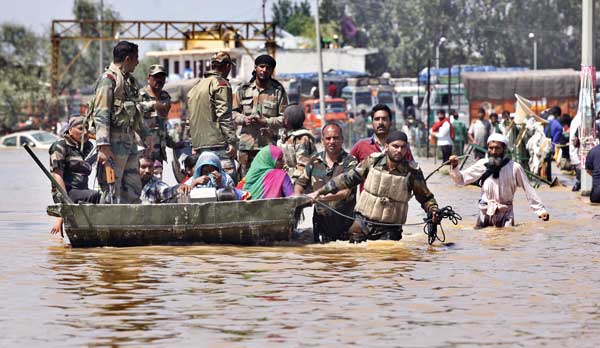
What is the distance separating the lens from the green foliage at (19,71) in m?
70.8

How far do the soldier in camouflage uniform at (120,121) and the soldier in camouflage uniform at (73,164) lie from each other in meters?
0.30

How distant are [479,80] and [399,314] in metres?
29.9

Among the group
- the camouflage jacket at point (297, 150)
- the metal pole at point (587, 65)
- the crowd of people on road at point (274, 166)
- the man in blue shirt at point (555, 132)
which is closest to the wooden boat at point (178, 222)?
the crowd of people on road at point (274, 166)

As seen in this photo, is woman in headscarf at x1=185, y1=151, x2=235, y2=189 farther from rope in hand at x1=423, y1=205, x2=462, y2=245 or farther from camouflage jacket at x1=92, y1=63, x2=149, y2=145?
rope in hand at x1=423, y1=205, x2=462, y2=245

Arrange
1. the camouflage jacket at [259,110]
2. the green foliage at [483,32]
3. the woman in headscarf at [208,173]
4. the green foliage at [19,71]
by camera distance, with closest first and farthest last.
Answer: the woman in headscarf at [208,173] → the camouflage jacket at [259,110] → the green foliage at [19,71] → the green foliage at [483,32]

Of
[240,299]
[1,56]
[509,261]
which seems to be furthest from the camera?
[1,56]

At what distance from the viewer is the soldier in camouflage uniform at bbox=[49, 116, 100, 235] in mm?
13297

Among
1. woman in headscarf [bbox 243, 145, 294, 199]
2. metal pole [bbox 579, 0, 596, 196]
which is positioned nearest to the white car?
metal pole [bbox 579, 0, 596, 196]

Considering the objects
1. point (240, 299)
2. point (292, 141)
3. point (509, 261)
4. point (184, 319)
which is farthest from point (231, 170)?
point (184, 319)

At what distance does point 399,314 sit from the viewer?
30.1 ft

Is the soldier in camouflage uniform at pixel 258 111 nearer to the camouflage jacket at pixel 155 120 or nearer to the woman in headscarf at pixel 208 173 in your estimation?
the camouflage jacket at pixel 155 120

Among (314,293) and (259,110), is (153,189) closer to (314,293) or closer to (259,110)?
(259,110)

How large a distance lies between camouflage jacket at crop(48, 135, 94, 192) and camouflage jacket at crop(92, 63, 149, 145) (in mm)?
598

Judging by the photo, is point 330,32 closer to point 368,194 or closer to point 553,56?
point 553,56
